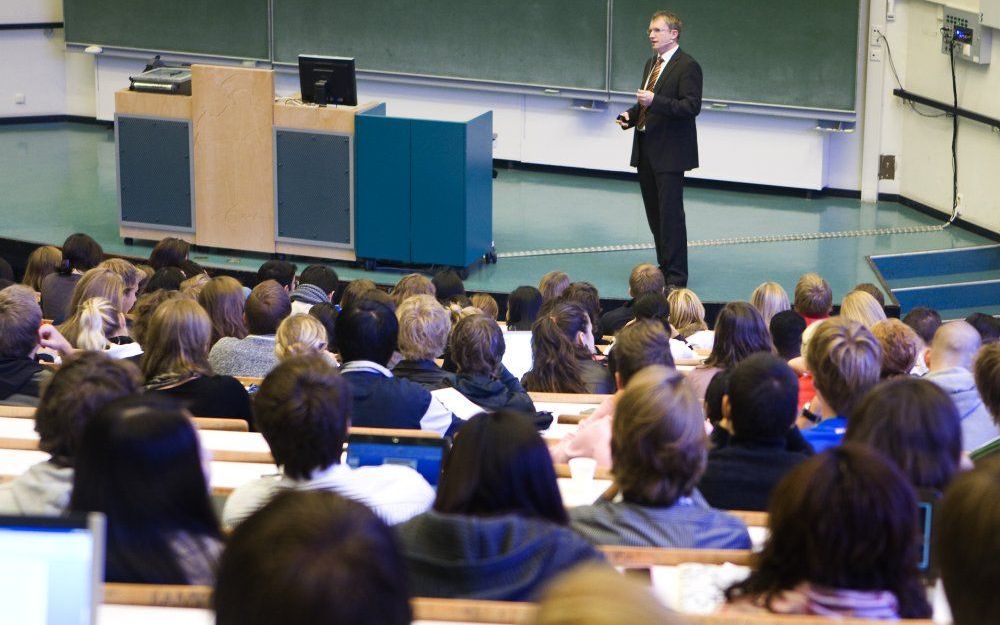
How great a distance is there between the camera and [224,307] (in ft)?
16.4

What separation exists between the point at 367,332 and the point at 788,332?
1530mm

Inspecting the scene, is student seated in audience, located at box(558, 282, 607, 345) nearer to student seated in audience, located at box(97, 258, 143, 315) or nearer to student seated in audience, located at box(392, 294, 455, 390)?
student seated in audience, located at box(392, 294, 455, 390)

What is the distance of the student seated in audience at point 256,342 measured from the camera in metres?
4.56

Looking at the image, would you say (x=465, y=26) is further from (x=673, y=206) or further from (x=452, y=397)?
(x=452, y=397)

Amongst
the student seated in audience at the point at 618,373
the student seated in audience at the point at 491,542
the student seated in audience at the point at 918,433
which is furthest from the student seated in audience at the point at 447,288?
the student seated in audience at the point at 491,542

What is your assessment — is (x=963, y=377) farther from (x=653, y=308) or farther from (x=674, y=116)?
(x=674, y=116)

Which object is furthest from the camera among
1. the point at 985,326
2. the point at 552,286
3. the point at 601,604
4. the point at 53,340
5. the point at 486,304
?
the point at 552,286

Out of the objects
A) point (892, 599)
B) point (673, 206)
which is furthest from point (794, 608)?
point (673, 206)

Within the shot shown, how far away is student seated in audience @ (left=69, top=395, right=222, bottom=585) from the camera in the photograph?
Result: 211 centimetres

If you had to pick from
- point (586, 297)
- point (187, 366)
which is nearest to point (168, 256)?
point (586, 297)

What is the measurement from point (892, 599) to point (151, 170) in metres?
6.92

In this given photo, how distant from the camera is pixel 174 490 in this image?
2119 mm

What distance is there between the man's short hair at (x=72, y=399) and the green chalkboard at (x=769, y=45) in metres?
7.81

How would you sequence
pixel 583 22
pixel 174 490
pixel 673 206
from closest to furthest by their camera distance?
1. pixel 174 490
2. pixel 673 206
3. pixel 583 22
